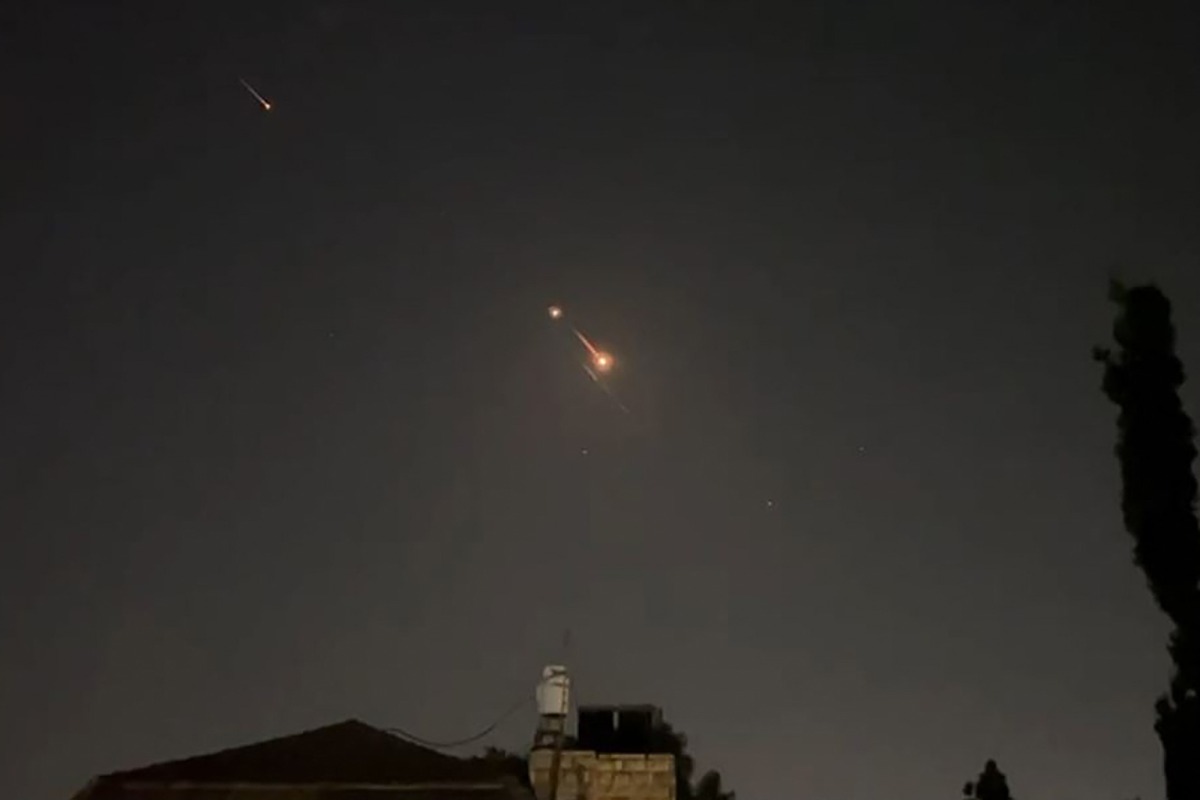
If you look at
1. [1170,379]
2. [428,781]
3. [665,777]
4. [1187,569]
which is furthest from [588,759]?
[1170,379]

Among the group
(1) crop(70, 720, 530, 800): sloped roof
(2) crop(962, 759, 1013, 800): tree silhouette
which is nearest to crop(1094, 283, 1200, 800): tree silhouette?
(2) crop(962, 759, 1013, 800): tree silhouette

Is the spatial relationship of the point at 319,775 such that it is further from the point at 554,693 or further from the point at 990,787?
the point at 990,787

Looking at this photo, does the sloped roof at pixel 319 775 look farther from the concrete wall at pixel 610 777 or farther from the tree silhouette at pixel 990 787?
the tree silhouette at pixel 990 787

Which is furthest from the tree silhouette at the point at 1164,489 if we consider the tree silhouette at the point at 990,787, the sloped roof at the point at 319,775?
the sloped roof at the point at 319,775

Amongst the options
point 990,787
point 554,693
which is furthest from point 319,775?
point 990,787

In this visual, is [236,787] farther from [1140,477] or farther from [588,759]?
[1140,477]

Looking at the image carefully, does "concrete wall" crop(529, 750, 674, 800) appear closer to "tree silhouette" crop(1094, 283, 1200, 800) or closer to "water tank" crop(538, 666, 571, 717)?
"water tank" crop(538, 666, 571, 717)
